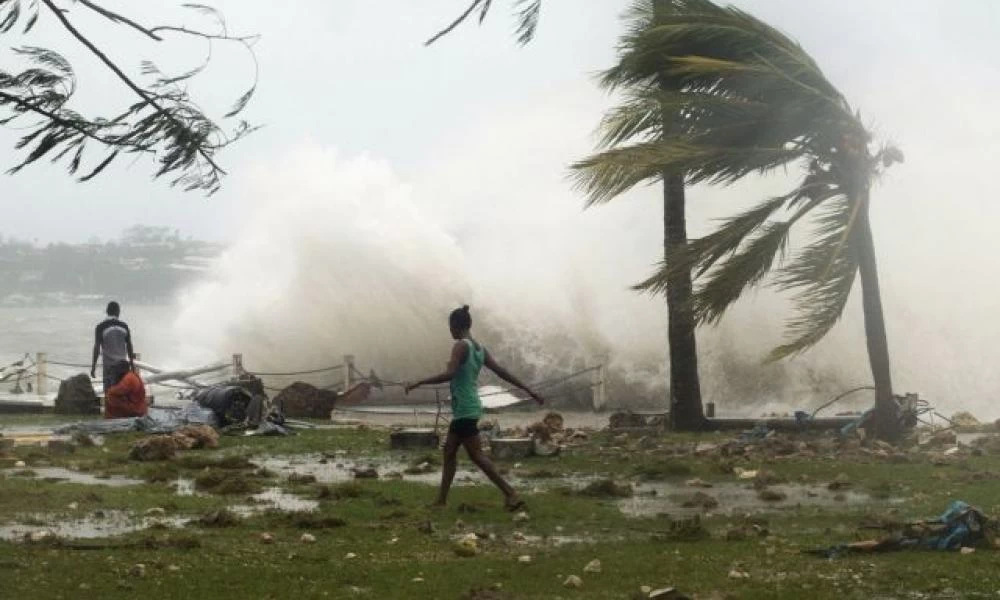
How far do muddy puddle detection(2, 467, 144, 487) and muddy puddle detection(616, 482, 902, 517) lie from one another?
4.51 metres

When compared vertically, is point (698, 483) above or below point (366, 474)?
below

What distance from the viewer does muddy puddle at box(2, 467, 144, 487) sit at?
40.7 feet

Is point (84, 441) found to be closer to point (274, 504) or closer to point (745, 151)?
point (274, 504)

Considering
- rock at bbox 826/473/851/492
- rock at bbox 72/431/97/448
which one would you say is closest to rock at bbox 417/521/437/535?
rock at bbox 826/473/851/492

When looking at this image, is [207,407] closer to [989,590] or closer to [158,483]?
[158,483]

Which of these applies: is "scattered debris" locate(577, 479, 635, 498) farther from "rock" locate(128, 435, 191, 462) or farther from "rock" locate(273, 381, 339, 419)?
"rock" locate(273, 381, 339, 419)

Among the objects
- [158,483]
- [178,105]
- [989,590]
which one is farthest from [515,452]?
[178,105]

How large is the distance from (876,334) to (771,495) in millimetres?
5641

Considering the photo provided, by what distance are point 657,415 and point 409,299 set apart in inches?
733

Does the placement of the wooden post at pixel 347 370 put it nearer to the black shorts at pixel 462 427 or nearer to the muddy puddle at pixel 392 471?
the muddy puddle at pixel 392 471

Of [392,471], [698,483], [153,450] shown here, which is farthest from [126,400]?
[698,483]

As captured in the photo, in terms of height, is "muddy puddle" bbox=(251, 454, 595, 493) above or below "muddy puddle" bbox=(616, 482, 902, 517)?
above

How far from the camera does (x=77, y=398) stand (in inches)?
842

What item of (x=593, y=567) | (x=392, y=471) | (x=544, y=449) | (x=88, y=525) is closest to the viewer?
(x=593, y=567)
